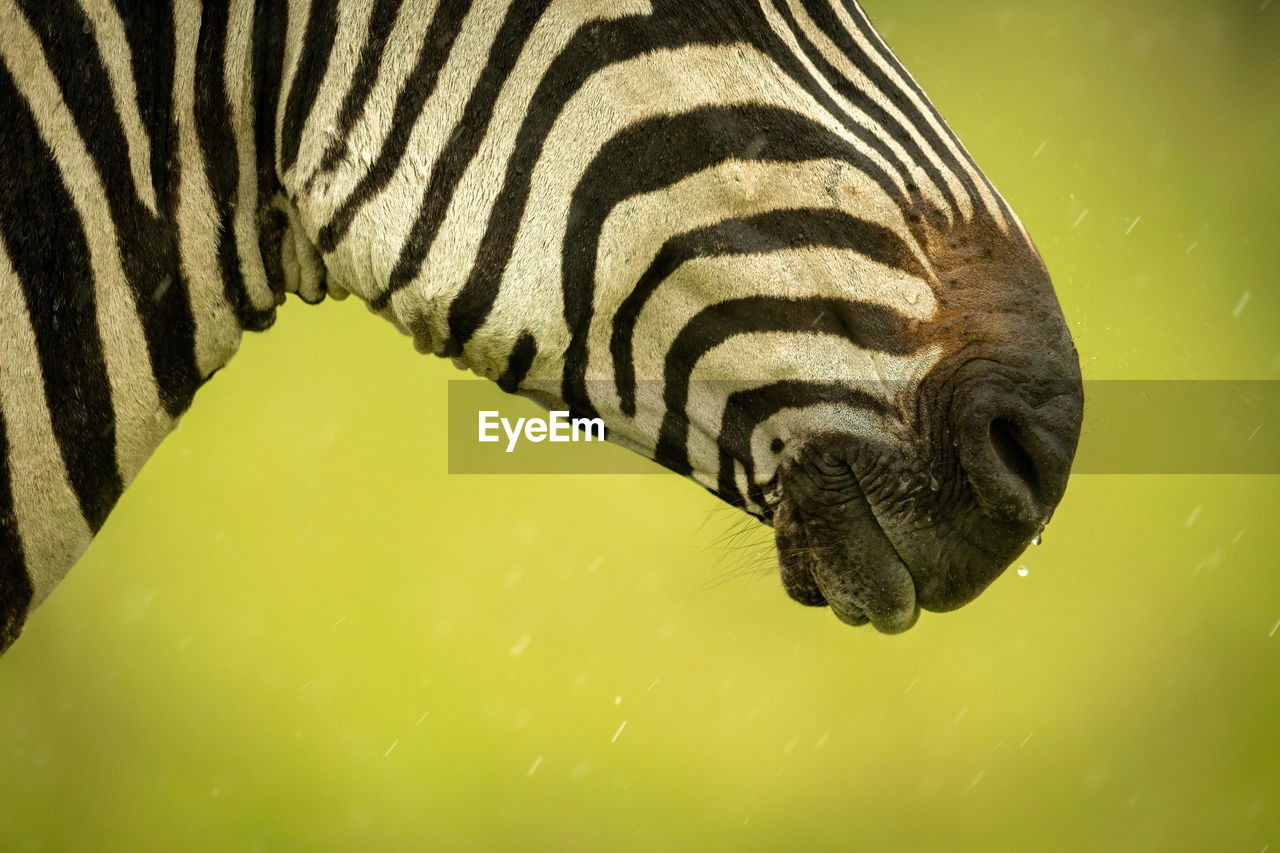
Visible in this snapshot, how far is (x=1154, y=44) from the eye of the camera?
16.4 feet

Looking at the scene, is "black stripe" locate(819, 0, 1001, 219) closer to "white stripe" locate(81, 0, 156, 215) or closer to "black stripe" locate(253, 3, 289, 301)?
"black stripe" locate(253, 3, 289, 301)

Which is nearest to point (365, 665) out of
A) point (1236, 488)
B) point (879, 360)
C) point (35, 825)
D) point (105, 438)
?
point (35, 825)

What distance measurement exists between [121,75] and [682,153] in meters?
0.60

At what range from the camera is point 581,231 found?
1.13 meters

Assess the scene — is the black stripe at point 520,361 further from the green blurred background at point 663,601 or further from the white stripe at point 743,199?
the green blurred background at point 663,601

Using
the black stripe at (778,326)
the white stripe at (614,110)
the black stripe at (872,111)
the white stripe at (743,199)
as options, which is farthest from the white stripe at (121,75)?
the black stripe at (872,111)

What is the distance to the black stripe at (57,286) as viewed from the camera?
1.03m

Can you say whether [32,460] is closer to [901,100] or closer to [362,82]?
[362,82]

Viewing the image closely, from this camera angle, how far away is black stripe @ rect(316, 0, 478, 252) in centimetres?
111

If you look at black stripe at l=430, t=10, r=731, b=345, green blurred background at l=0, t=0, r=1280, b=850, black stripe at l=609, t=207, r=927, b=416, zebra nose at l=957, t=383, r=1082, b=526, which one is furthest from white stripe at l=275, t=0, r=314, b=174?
green blurred background at l=0, t=0, r=1280, b=850

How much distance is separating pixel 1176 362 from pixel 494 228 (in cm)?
476

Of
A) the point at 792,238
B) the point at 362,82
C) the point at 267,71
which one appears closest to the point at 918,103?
the point at 792,238

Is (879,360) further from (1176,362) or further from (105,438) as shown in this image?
(1176,362)

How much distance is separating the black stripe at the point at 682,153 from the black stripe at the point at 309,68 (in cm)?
31
